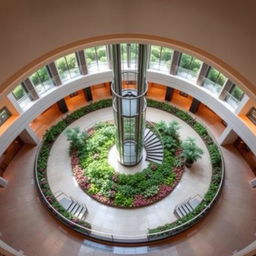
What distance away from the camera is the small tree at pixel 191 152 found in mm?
18391

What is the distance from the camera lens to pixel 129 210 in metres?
17.2

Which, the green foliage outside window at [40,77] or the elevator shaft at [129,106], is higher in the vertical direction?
the green foliage outside window at [40,77]

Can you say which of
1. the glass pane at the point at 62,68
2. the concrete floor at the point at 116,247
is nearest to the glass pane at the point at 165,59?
the glass pane at the point at 62,68

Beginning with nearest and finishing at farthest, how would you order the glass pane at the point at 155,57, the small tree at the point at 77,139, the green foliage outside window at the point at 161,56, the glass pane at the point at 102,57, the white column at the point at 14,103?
the white column at the point at 14,103 < the green foliage outside window at the point at 161,56 < the glass pane at the point at 155,57 < the glass pane at the point at 102,57 < the small tree at the point at 77,139

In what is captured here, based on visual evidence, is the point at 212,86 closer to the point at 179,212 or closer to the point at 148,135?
the point at 148,135

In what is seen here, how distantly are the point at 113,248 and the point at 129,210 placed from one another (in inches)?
102

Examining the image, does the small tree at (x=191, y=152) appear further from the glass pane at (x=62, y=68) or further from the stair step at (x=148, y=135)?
the glass pane at (x=62, y=68)

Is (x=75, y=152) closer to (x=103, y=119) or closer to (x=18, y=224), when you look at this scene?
(x=103, y=119)

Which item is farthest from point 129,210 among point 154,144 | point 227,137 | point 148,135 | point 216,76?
point 216,76

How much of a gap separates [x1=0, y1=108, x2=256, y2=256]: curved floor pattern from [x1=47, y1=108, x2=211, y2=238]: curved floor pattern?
48.9 inches

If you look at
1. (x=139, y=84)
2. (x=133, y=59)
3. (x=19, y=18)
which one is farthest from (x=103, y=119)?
(x=19, y=18)

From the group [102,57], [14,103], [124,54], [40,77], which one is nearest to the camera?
[14,103]

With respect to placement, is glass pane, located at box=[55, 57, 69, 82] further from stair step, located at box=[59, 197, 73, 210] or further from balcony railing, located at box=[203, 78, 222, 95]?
balcony railing, located at box=[203, 78, 222, 95]

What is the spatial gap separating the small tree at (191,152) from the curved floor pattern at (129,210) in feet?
2.39
